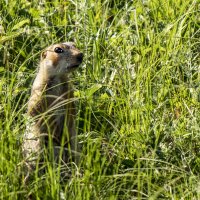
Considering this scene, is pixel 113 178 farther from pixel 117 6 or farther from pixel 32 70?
pixel 117 6

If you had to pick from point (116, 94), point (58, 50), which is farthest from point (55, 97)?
point (116, 94)

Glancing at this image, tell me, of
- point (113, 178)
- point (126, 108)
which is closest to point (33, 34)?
point (126, 108)

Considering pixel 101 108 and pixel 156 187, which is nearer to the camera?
pixel 156 187

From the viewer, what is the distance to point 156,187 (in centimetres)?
473

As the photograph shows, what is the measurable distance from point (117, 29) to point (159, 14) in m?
0.35

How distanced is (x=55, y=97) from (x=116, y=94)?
1.98ft

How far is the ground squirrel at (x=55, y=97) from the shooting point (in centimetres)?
550

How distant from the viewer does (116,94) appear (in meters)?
5.98

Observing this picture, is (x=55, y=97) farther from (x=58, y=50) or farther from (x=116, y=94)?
(x=116, y=94)

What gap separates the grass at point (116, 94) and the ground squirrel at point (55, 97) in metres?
0.10

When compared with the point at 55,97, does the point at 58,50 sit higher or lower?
higher

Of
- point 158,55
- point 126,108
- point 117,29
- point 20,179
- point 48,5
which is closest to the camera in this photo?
point 20,179

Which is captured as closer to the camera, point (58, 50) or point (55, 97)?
point (55, 97)

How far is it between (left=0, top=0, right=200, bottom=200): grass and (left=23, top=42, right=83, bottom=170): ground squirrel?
0.10 m
